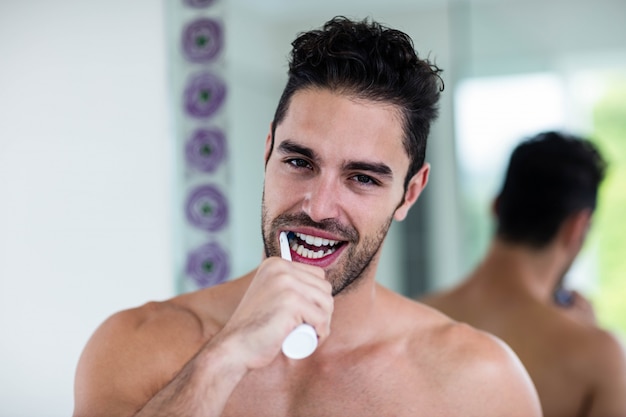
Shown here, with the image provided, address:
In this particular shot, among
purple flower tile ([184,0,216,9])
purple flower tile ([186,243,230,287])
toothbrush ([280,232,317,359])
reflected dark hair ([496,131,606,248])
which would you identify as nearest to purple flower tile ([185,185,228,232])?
purple flower tile ([186,243,230,287])

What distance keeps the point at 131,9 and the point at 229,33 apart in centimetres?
24

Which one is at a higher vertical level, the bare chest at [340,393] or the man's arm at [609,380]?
the bare chest at [340,393]

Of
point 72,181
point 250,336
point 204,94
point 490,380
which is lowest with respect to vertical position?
point 490,380

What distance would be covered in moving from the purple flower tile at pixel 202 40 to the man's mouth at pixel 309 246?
0.73 meters

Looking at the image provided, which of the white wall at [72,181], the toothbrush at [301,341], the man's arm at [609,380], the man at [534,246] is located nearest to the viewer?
the toothbrush at [301,341]

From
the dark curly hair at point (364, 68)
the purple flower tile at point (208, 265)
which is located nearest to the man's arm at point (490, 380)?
the dark curly hair at point (364, 68)

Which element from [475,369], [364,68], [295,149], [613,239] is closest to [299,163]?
[295,149]

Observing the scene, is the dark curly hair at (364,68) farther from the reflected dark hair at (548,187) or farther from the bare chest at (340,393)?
the reflected dark hair at (548,187)

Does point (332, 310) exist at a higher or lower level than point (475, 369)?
higher

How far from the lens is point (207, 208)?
1.78 m

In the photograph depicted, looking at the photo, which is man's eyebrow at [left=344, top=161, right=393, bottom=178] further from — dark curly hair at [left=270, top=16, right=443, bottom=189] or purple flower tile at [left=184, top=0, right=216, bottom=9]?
purple flower tile at [left=184, top=0, right=216, bottom=9]

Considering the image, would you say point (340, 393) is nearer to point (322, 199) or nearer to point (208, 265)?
point (322, 199)

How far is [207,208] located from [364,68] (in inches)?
27.8

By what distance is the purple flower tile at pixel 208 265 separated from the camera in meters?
1.74
